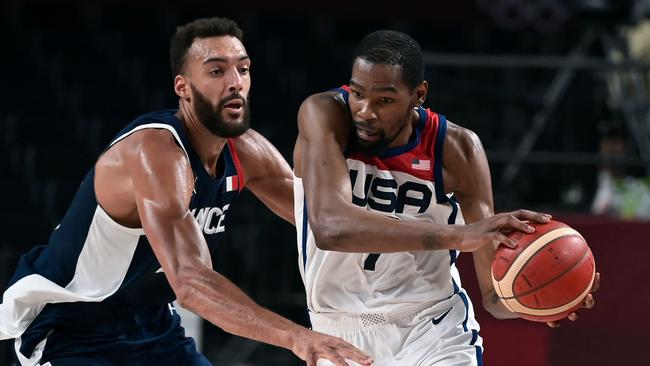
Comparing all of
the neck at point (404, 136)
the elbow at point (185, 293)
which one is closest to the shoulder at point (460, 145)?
the neck at point (404, 136)

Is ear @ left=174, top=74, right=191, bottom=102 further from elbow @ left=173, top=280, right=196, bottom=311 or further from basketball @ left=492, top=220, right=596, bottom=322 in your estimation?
basketball @ left=492, top=220, right=596, bottom=322

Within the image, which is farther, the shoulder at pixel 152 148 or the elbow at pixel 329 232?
the shoulder at pixel 152 148

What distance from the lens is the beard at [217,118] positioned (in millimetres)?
4043

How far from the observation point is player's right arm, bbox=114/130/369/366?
10.4 feet

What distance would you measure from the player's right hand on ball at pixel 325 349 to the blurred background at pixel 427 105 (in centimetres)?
228

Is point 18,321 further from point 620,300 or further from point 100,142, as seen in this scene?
point 100,142

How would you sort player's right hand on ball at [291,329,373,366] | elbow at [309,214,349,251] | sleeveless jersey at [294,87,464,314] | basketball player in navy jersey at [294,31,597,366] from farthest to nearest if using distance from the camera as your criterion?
sleeveless jersey at [294,87,464,314] → basketball player in navy jersey at [294,31,597,366] → elbow at [309,214,349,251] → player's right hand on ball at [291,329,373,366]

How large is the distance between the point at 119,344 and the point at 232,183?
738 millimetres

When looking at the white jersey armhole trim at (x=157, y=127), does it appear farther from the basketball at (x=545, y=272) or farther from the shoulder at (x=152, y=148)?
the basketball at (x=545, y=272)

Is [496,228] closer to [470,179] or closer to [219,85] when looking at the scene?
[470,179]

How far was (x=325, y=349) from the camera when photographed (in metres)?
3.06

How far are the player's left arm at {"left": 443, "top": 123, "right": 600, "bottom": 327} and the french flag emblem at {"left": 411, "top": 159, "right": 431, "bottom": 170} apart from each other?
0.20 feet

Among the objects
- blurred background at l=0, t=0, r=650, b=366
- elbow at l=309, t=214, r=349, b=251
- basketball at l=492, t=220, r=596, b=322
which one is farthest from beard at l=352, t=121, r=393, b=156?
blurred background at l=0, t=0, r=650, b=366

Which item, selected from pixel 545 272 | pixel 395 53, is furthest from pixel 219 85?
pixel 545 272
